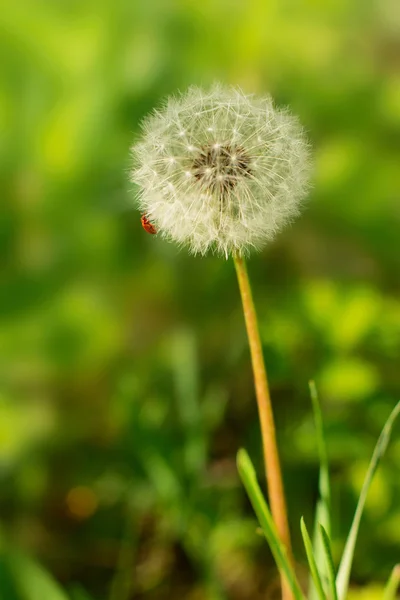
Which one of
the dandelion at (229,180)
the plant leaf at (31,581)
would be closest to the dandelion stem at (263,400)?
the dandelion at (229,180)

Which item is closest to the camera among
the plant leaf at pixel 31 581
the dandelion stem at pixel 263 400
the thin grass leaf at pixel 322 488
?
the dandelion stem at pixel 263 400

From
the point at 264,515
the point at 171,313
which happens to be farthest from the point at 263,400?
the point at 171,313

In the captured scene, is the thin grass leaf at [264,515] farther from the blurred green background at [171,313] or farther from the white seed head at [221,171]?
the blurred green background at [171,313]

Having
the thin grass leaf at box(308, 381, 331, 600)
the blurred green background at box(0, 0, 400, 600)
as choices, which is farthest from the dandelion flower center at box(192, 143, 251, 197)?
the blurred green background at box(0, 0, 400, 600)

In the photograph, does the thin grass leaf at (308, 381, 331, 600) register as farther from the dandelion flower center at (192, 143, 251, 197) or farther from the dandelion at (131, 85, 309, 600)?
the dandelion flower center at (192, 143, 251, 197)

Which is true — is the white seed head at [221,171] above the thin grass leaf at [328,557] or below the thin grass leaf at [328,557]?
above

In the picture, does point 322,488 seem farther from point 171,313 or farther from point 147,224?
point 171,313
